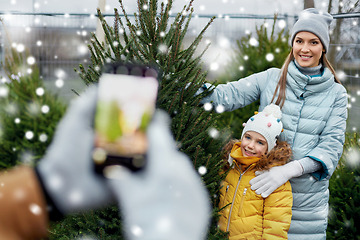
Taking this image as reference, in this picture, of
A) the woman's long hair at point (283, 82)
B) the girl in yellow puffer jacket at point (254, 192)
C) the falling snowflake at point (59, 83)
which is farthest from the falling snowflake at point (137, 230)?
the falling snowflake at point (59, 83)

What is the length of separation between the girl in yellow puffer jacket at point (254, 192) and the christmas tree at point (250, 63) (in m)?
1.12

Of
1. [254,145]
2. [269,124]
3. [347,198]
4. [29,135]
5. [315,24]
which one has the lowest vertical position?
[347,198]

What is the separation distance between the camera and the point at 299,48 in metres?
1.86

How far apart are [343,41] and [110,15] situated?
370 centimetres

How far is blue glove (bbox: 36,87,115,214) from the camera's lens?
1.86ft

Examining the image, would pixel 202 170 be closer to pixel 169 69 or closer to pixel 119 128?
pixel 169 69

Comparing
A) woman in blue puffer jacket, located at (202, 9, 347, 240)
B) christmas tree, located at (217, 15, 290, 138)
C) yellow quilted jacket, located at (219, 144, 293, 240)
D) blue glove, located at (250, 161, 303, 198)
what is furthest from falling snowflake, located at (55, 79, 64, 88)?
blue glove, located at (250, 161, 303, 198)

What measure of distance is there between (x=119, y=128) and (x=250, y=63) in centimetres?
279

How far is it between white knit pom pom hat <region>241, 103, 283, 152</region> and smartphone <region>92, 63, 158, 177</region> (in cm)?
129

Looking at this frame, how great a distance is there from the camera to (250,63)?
3115 mm

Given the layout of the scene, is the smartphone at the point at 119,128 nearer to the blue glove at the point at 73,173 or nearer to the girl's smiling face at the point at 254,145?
the blue glove at the point at 73,173

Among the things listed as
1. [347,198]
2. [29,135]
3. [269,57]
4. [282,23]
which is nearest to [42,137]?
[29,135]

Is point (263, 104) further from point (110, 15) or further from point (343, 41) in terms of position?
point (110, 15)

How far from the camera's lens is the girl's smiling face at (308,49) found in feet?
5.99
